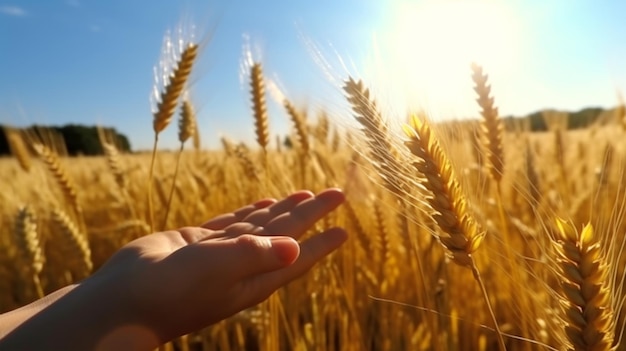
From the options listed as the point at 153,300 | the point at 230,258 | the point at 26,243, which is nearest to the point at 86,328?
the point at 153,300

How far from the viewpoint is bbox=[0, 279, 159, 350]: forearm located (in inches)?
33.0

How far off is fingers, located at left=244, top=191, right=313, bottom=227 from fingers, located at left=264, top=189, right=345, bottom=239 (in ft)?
0.31

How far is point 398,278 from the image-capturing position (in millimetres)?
2076

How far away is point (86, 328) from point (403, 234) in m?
0.95

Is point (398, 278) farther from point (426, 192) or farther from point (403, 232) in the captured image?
point (426, 192)

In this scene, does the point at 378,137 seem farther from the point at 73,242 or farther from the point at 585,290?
the point at 73,242

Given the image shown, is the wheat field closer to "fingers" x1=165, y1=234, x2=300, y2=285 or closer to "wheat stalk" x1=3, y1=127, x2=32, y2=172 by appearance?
"wheat stalk" x1=3, y1=127, x2=32, y2=172

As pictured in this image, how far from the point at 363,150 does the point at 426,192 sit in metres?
0.24

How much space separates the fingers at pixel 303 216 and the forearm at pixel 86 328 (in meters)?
0.40

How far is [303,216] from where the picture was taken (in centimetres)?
127

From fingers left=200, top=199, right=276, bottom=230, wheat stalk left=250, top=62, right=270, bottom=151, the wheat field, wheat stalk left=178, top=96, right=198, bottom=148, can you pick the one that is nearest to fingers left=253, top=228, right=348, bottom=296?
the wheat field

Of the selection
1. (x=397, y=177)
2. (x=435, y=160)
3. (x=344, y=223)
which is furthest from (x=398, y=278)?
(x=435, y=160)

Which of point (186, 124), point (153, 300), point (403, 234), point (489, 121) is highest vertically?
point (186, 124)

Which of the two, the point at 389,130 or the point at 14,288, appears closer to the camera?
the point at 389,130
